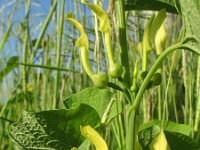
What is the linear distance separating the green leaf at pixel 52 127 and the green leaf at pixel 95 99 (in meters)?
0.03

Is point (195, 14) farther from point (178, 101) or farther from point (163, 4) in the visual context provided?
point (178, 101)

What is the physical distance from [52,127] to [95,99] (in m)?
0.07

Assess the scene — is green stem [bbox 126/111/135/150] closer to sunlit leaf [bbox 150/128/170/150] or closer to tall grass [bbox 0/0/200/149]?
sunlit leaf [bbox 150/128/170/150]

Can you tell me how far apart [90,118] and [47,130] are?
0.04 meters

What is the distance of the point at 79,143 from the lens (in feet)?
1.50

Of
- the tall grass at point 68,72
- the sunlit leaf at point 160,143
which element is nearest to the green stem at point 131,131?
the sunlit leaf at point 160,143

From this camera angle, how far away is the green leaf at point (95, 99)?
18.5 inches

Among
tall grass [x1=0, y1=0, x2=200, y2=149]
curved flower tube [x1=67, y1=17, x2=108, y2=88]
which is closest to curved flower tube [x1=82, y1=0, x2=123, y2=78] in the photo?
curved flower tube [x1=67, y1=17, x2=108, y2=88]

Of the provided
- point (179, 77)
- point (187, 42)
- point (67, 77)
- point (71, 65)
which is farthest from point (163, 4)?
point (179, 77)

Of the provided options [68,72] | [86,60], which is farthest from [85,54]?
[68,72]

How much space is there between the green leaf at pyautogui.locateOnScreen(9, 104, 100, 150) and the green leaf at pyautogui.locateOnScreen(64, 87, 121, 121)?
0.03 m

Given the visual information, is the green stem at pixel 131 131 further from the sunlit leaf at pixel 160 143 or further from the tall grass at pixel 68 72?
the tall grass at pixel 68 72

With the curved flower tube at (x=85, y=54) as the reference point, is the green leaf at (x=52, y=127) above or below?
below

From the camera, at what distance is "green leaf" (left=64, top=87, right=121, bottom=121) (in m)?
0.47
